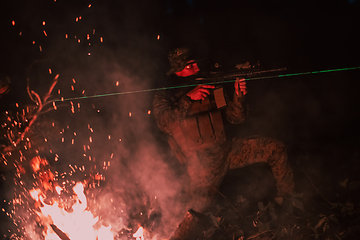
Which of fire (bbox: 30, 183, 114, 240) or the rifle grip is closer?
the rifle grip

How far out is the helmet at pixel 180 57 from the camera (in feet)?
8.48

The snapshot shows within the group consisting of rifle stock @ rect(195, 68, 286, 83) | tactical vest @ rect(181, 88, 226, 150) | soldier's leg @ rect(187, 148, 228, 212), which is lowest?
soldier's leg @ rect(187, 148, 228, 212)

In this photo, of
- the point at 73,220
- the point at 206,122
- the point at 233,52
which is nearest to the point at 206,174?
the point at 206,122

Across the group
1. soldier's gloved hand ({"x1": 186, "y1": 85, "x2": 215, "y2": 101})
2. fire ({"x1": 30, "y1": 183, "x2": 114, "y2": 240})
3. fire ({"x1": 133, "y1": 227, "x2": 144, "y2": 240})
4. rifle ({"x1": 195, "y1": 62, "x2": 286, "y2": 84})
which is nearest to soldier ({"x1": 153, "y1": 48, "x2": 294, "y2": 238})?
soldier's gloved hand ({"x1": 186, "y1": 85, "x2": 215, "y2": 101})

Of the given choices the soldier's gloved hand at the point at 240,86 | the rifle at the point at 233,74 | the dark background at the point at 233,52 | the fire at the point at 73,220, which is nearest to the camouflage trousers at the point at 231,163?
the dark background at the point at 233,52

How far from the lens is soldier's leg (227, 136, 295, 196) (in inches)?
102

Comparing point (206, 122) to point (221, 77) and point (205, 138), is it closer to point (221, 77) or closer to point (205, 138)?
point (205, 138)

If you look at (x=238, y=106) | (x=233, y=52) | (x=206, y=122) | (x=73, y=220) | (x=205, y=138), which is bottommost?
(x=73, y=220)

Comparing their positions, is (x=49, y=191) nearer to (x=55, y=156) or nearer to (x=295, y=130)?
(x=55, y=156)

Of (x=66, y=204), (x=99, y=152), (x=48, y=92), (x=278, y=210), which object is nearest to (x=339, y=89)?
(x=278, y=210)

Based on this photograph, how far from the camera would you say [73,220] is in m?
3.31

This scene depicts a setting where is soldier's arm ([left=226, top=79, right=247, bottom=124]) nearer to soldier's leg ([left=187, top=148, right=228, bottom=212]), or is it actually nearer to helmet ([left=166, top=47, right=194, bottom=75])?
soldier's leg ([left=187, top=148, right=228, bottom=212])

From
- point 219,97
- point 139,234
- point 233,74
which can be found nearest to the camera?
point 233,74

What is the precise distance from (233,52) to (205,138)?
92 cm
